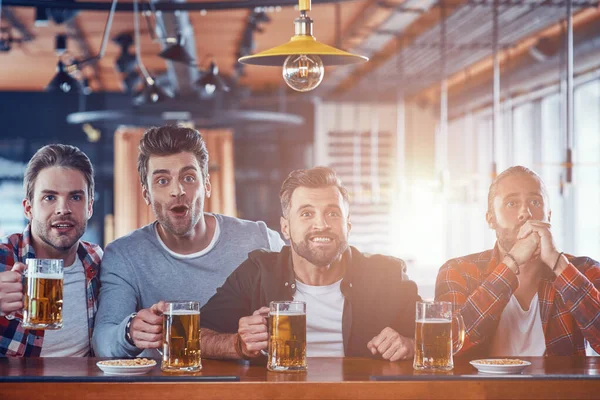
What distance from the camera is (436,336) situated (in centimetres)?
239

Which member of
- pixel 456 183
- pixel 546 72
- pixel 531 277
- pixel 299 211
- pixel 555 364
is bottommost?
pixel 555 364

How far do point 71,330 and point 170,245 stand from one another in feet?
1.64

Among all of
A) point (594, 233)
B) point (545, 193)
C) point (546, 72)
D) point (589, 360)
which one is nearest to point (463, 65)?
point (546, 72)

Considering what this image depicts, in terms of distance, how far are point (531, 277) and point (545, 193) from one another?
0.33m

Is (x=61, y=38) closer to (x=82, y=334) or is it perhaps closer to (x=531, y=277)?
(x=82, y=334)

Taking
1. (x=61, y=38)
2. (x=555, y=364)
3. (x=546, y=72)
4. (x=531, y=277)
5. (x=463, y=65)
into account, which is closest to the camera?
(x=555, y=364)

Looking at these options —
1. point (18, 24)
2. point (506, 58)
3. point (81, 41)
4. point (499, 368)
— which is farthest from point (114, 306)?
point (81, 41)

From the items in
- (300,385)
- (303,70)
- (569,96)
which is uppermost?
(569,96)

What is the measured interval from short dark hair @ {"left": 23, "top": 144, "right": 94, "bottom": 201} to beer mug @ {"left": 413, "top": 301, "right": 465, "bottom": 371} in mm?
1402

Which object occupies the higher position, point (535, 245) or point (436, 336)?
point (535, 245)

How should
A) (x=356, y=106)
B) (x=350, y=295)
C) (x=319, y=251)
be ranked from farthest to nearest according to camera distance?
(x=356, y=106)
(x=350, y=295)
(x=319, y=251)

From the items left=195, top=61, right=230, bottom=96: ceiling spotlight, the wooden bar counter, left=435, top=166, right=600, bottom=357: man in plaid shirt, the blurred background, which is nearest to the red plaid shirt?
left=435, top=166, right=600, bottom=357: man in plaid shirt

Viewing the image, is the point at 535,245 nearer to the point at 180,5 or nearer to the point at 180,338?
the point at 180,338

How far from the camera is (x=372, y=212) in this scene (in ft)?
41.9
